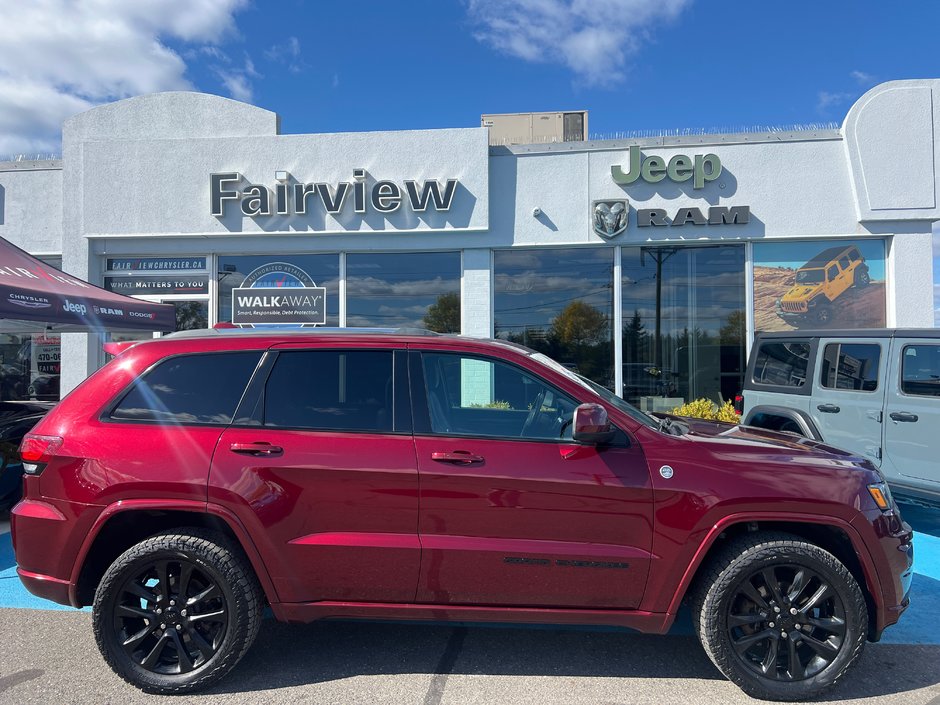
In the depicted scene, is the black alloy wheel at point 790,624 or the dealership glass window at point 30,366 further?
the dealership glass window at point 30,366

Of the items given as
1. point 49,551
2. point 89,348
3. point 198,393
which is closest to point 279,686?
point 49,551

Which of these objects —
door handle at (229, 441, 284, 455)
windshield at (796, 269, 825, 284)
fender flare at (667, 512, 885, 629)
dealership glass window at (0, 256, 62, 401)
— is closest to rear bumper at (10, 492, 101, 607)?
door handle at (229, 441, 284, 455)

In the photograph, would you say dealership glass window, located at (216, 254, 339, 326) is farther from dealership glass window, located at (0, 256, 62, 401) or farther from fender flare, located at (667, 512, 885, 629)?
fender flare, located at (667, 512, 885, 629)

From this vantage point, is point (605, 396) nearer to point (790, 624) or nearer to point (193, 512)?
point (790, 624)

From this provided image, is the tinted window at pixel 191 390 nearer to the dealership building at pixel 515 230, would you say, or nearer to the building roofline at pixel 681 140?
the dealership building at pixel 515 230

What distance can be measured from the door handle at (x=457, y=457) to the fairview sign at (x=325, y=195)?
7.63 m

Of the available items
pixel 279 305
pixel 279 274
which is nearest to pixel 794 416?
pixel 279 305

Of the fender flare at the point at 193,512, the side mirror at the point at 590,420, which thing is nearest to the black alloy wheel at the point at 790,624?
the side mirror at the point at 590,420

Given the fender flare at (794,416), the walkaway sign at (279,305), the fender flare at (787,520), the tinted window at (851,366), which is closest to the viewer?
the fender flare at (787,520)

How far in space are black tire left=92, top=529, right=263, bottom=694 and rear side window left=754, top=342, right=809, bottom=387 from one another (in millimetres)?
5555

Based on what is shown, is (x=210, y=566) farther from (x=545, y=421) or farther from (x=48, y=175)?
(x=48, y=175)

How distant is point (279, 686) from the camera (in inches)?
129

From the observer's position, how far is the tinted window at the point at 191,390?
338 centimetres

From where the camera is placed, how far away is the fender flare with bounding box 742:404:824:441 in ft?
19.5
